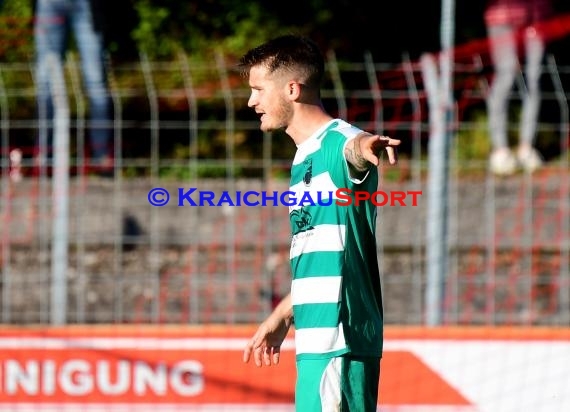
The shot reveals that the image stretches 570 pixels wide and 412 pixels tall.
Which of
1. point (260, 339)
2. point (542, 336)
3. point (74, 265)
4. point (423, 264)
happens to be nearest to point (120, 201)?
point (74, 265)

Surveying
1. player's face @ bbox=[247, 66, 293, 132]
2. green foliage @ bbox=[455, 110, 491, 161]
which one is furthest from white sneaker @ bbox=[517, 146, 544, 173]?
player's face @ bbox=[247, 66, 293, 132]

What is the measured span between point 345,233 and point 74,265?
4498 millimetres

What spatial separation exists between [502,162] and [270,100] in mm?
4883

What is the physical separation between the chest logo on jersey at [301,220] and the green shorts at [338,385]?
Result: 1.29 feet

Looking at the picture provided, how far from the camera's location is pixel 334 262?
3.78 metres

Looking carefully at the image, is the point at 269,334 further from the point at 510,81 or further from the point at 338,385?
the point at 510,81

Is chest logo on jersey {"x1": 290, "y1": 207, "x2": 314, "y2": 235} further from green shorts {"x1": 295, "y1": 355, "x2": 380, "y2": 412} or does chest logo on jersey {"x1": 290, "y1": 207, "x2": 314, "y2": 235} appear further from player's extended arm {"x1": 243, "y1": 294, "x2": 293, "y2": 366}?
green shorts {"x1": 295, "y1": 355, "x2": 380, "y2": 412}

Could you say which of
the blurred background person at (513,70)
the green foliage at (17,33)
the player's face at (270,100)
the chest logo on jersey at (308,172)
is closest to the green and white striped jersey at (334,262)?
the chest logo on jersey at (308,172)

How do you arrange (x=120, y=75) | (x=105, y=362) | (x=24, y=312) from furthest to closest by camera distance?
(x=120, y=75) < (x=24, y=312) < (x=105, y=362)

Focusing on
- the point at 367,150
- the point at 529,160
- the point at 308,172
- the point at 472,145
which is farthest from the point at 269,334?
the point at 472,145

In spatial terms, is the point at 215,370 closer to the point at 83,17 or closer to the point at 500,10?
the point at 83,17

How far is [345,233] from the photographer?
3.78m

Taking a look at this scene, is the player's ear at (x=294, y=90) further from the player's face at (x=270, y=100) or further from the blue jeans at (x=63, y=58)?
the blue jeans at (x=63, y=58)

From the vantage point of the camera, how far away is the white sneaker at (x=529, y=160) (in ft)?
27.8
